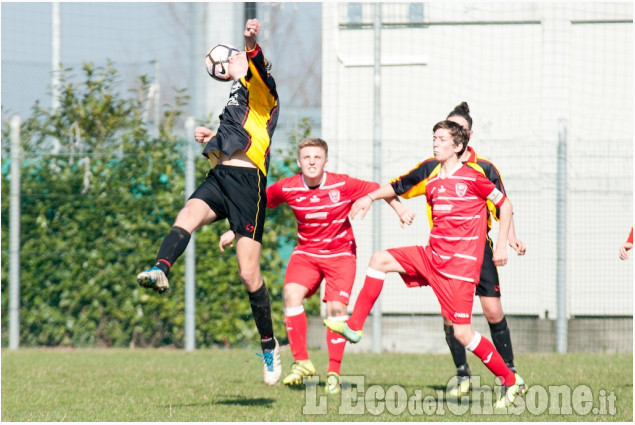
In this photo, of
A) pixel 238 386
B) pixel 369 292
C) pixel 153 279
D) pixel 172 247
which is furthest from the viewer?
pixel 238 386

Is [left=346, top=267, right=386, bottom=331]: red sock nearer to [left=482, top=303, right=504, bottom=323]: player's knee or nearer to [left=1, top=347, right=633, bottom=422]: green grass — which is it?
[left=1, top=347, right=633, bottom=422]: green grass

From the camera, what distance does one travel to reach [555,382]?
27.6ft

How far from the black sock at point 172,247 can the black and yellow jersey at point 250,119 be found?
683 millimetres

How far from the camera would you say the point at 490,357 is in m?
7.07

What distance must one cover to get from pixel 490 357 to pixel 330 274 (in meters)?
1.66

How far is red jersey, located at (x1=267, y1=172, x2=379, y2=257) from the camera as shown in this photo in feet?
26.6

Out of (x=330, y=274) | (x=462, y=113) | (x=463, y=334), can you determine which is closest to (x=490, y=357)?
(x=463, y=334)

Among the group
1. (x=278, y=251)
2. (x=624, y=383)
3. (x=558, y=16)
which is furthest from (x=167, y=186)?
(x=624, y=383)

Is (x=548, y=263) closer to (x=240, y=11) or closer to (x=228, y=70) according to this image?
(x=240, y=11)

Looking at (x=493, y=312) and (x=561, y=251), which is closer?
(x=493, y=312)

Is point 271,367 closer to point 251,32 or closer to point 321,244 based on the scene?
point 321,244

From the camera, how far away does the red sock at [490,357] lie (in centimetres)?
704

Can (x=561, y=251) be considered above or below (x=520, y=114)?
below

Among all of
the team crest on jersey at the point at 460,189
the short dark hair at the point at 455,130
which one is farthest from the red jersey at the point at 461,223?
the short dark hair at the point at 455,130
